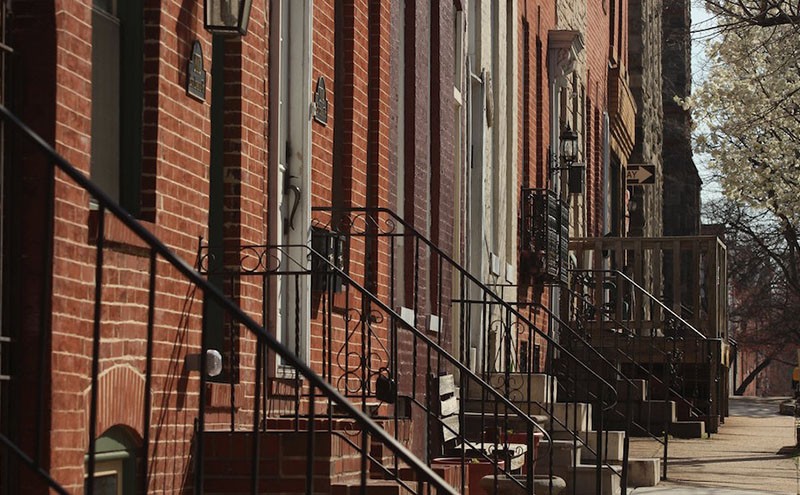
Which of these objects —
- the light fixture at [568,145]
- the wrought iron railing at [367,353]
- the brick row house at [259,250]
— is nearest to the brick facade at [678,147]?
the light fixture at [568,145]

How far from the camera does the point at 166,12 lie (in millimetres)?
7625

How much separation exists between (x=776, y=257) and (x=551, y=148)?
28.7 m

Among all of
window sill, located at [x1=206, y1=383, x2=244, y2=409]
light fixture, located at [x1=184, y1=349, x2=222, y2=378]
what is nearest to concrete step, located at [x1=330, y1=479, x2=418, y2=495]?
window sill, located at [x1=206, y1=383, x2=244, y2=409]

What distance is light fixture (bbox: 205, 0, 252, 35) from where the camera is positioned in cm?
795

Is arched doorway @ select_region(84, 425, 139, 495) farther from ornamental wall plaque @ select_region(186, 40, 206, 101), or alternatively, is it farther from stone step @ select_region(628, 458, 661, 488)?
stone step @ select_region(628, 458, 661, 488)

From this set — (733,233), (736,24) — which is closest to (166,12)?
(736,24)

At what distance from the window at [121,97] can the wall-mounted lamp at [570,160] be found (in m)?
13.6

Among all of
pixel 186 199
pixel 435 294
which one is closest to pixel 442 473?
pixel 186 199

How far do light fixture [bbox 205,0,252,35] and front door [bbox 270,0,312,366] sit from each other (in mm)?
1315

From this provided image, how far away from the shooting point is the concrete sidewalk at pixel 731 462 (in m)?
13.5

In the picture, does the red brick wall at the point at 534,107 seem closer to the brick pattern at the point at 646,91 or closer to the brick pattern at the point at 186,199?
the brick pattern at the point at 186,199

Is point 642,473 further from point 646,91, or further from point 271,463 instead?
point 646,91

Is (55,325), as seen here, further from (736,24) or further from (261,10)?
(736,24)

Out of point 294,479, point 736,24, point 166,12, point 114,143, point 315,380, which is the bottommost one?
point 294,479
